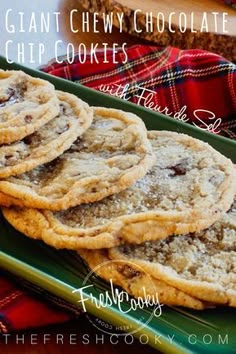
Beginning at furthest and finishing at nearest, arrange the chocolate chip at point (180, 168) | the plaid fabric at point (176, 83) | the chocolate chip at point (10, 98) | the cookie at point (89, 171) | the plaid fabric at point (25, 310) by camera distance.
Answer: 1. the plaid fabric at point (176, 83)
2. the chocolate chip at point (10, 98)
3. the chocolate chip at point (180, 168)
4. the cookie at point (89, 171)
5. the plaid fabric at point (25, 310)

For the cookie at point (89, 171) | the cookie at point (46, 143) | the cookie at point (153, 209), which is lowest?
the cookie at point (153, 209)

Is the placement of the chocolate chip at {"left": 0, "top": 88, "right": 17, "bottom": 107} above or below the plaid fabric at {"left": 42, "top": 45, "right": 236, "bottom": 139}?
above

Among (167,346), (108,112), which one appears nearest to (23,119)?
(108,112)

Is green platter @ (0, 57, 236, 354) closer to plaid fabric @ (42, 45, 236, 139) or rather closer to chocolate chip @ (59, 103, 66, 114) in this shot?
chocolate chip @ (59, 103, 66, 114)

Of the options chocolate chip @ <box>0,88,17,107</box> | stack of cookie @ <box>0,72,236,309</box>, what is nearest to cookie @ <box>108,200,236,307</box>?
stack of cookie @ <box>0,72,236,309</box>

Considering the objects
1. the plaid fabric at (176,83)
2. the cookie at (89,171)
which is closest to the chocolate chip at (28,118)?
the cookie at (89,171)

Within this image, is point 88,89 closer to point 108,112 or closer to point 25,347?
point 108,112

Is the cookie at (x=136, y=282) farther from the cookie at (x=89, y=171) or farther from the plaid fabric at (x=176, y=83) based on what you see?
the plaid fabric at (x=176, y=83)

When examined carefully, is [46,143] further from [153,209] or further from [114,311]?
[114,311]
